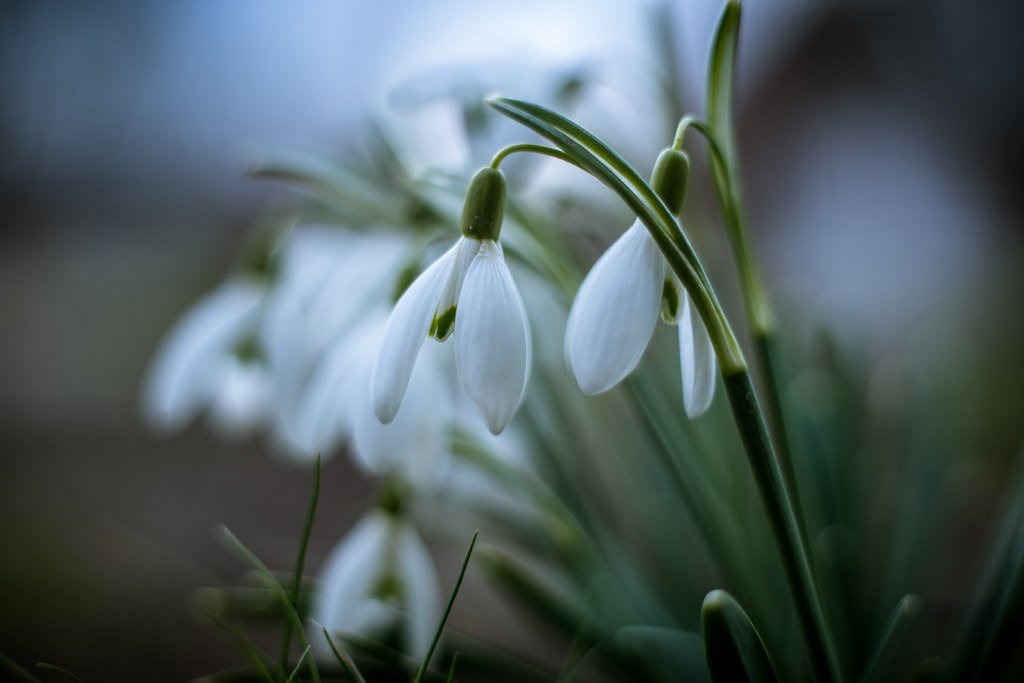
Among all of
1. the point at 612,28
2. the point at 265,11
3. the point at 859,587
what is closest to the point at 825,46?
the point at 265,11

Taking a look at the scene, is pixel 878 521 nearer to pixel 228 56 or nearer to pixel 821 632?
pixel 821 632

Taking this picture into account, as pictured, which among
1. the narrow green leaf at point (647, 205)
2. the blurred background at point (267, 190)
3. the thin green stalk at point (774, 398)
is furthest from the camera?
the blurred background at point (267, 190)

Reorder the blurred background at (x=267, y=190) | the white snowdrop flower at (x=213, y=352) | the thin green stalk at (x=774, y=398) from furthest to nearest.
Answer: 1. the blurred background at (x=267, y=190)
2. the white snowdrop flower at (x=213, y=352)
3. the thin green stalk at (x=774, y=398)

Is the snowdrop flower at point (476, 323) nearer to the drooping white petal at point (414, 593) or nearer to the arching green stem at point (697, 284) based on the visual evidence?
the arching green stem at point (697, 284)

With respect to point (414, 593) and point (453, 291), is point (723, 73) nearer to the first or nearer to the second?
point (453, 291)

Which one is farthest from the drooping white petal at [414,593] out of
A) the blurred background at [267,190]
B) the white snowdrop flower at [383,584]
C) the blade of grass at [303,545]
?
the blurred background at [267,190]

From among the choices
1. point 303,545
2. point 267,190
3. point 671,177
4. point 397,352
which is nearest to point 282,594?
point 303,545
